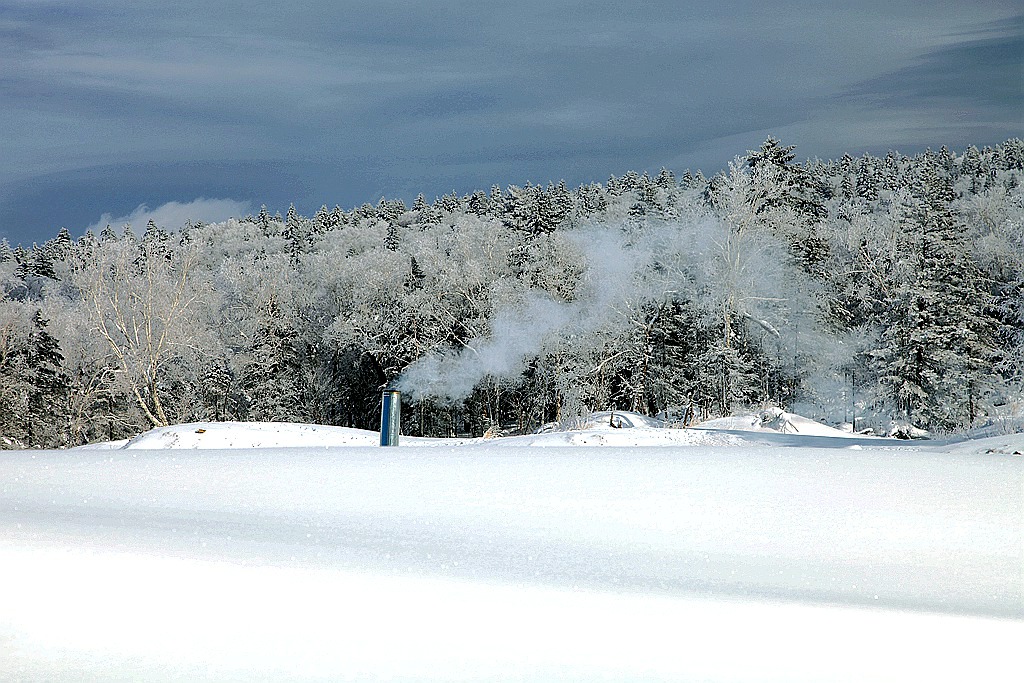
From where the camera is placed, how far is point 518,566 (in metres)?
2.75

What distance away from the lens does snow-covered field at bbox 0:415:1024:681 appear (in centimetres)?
228

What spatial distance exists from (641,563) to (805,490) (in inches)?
29.3

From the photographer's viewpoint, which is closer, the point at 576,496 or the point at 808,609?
the point at 808,609

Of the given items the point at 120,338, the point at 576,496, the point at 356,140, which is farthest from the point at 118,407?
the point at 576,496

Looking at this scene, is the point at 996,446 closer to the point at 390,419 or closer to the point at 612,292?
the point at 390,419

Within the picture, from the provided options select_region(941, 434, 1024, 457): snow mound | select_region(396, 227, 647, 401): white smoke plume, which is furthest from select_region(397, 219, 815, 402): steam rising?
select_region(941, 434, 1024, 457): snow mound

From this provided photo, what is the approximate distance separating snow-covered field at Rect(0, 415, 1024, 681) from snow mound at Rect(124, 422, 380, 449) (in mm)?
4296

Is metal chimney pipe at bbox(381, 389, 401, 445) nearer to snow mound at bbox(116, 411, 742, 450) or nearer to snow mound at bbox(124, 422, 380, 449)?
snow mound at bbox(116, 411, 742, 450)

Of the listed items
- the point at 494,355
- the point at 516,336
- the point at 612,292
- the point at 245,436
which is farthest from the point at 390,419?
the point at 612,292

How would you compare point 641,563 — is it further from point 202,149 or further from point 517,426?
point 517,426

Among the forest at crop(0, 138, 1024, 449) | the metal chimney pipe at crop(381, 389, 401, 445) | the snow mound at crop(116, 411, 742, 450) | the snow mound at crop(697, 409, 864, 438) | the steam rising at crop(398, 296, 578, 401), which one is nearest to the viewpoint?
the metal chimney pipe at crop(381, 389, 401, 445)

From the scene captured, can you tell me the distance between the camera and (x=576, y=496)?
3.18 metres

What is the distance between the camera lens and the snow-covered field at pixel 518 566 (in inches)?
89.7

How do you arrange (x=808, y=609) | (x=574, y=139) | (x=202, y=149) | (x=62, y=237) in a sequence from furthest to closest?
(x=62, y=237), (x=574, y=139), (x=202, y=149), (x=808, y=609)
